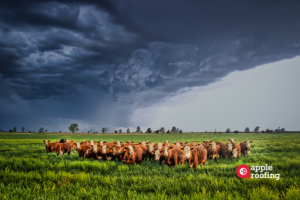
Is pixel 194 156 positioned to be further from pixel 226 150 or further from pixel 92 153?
pixel 92 153

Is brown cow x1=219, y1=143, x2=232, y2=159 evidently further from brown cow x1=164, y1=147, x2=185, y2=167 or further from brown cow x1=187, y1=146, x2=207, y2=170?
brown cow x1=164, y1=147, x2=185, y2=167

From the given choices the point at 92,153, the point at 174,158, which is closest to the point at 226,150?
the point at 174,158

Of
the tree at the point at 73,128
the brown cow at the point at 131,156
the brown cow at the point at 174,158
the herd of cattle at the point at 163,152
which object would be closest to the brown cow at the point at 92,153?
the herd of cattle at the point at 163,152

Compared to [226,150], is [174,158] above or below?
above

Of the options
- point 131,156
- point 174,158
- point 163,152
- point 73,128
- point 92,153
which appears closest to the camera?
point 174,158

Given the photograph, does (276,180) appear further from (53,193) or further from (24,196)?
(24,196)

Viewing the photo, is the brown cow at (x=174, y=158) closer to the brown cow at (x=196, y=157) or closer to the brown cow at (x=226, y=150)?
the brown cow at (x=196, y=157)

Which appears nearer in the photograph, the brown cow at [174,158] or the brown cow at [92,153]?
the brown cow at [174,158]

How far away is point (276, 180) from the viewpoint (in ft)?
25.5

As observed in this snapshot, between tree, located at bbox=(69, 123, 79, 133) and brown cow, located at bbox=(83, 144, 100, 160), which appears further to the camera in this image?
tree, located at bbox=(69, 123, 79, 133)

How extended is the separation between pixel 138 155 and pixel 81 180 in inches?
259

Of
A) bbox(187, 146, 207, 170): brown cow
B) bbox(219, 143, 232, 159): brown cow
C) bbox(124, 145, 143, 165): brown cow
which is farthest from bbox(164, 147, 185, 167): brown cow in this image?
bbox(219, 143, 232, 159): brown cow

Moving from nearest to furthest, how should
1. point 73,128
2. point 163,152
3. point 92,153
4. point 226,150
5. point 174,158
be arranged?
point 174,158, point 163,152, point 92,153, point 226,150, point 73,128

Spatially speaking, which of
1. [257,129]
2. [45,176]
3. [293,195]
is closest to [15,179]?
[45,176]
